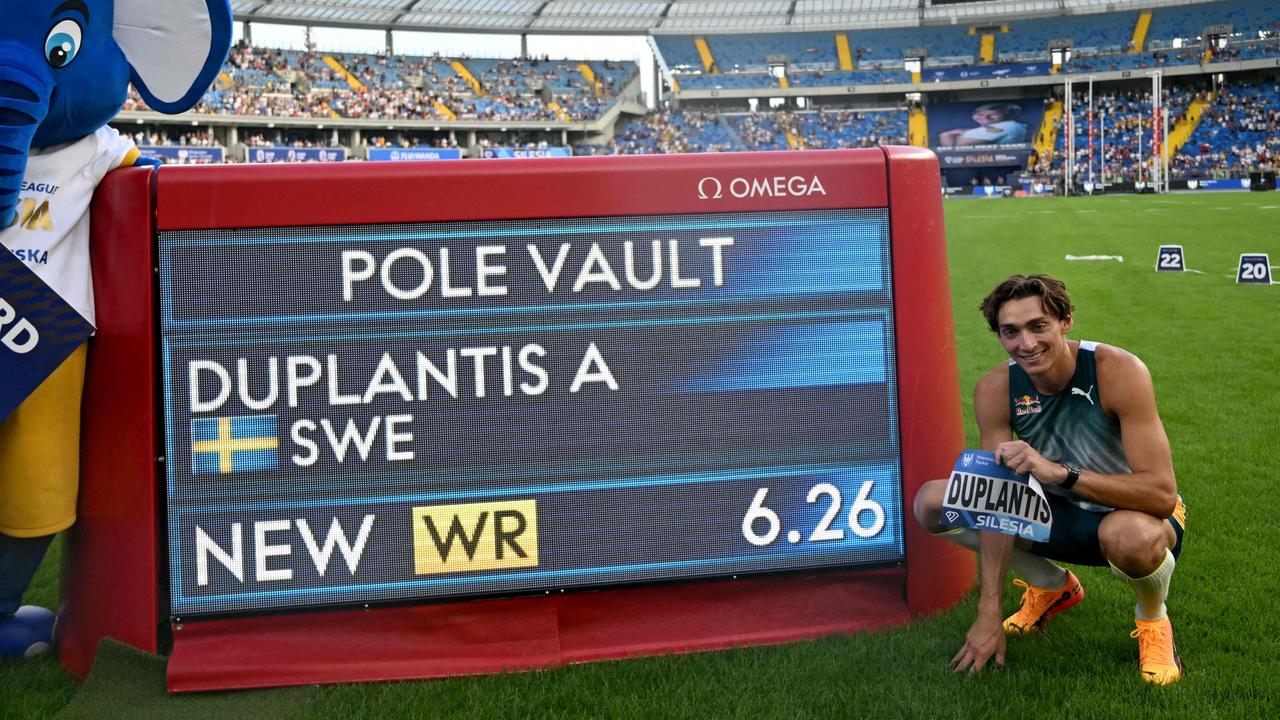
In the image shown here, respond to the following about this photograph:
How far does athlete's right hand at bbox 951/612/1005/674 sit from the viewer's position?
9.24ft

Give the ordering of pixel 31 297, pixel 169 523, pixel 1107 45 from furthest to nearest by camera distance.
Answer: pixel 1107 45, pixel 169 523, pixel 31 297

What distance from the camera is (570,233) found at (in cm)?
298

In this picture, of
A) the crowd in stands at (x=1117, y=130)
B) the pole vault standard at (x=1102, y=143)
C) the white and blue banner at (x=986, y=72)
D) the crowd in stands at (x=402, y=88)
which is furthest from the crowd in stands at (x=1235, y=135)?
the crowd in stands at (x=402, y=88)

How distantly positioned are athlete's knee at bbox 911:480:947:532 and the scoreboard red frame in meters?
0.09

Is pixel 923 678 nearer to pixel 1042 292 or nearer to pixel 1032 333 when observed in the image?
pixel 1032 333

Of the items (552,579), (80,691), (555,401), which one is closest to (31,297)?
(80,691)

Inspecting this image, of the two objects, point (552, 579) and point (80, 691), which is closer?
point (80, 691)

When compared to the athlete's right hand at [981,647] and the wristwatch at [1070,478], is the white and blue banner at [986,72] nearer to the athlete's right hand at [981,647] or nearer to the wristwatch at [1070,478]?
the wristwatch at [1070,478]

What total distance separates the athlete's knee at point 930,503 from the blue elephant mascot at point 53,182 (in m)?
2.39

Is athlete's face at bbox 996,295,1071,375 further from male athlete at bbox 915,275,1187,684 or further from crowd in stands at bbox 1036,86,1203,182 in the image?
crowd in stands at bbox 1036,86,1203,182

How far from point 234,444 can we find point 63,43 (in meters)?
1.28

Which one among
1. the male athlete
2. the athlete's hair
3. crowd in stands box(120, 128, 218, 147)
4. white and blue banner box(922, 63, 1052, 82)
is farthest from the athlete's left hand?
white and blue banner box(922, 63, 1052, 82)

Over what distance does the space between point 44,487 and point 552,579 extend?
148cm

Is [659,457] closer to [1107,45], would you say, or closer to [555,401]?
[555,401]
